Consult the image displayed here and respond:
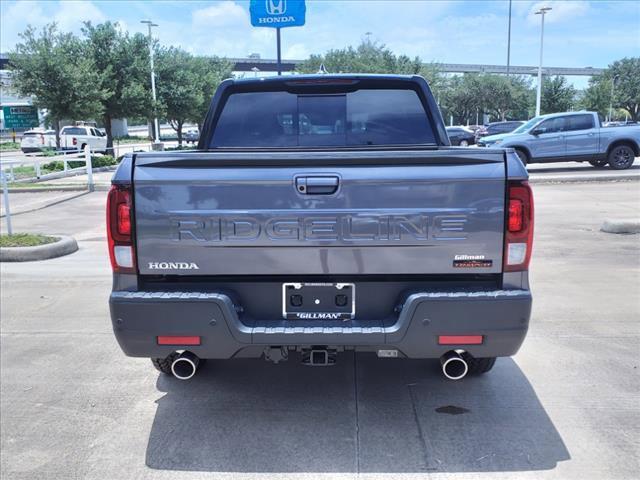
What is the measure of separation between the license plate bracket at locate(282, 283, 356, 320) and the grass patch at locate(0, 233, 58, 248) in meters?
6.71

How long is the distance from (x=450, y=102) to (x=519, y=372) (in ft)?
224

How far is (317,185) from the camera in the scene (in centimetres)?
314

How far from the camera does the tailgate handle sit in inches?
124

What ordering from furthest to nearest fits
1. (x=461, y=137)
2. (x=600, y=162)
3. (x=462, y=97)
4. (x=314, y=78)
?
(x=462, y=97) → (x=461, y=137) → (x=600, y=162) → (x=314, y=78)

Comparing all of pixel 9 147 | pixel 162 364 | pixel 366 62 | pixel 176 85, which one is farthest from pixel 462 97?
pixel 162 364

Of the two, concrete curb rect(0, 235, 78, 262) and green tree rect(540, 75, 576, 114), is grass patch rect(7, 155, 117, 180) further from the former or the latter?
green tree rect(540, 75, 576, 114)

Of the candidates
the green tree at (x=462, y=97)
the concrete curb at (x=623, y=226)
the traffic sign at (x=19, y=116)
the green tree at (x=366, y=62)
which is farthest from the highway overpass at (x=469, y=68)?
the concrete curb at (x=623, y=226)

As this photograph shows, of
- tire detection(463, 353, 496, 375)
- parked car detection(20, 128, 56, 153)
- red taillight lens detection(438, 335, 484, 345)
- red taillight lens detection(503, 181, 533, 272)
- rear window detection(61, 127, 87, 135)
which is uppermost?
rear window detection(61, 127, 87, 135)

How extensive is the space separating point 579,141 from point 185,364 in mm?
18180

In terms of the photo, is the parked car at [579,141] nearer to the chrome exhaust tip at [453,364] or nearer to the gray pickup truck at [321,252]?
the chrome exhaust tip at [453,364]

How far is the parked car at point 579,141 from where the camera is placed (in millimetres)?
18766

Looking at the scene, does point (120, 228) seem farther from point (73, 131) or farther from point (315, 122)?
point (73, 131)

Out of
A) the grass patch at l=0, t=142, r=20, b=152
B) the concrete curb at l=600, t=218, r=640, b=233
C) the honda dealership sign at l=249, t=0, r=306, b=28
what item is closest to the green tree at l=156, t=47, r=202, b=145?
the grass patch at l=0, t=142, r=20, b=152

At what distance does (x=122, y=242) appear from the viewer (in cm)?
327
